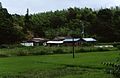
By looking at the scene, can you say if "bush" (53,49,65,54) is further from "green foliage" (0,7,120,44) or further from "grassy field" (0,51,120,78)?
"green foliage" (0,7,120,44)

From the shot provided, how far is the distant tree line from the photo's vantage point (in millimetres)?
81875

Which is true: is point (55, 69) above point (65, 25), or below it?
below

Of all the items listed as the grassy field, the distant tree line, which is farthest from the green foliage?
the grassy field

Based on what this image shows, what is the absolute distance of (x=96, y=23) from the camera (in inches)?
3848

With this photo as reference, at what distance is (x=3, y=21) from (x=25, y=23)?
19.6 meters

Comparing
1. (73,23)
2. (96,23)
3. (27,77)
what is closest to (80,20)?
(73,23)

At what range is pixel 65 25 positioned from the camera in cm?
10769

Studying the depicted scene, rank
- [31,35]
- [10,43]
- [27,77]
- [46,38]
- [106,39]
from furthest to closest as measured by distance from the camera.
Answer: [46,38] < [31,35] < [106,39] < [10,43] < [27,77]

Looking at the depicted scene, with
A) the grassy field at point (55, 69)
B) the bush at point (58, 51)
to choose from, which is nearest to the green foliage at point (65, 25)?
the bush at point (58, 51)

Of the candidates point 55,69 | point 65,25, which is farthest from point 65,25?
point 55,69

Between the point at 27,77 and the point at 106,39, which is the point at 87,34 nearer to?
the point at 106,39

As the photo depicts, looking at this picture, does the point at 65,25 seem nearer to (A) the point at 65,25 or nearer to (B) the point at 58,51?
(A) the point at 65,25

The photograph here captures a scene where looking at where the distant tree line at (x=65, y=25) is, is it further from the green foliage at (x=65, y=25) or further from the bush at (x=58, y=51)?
the bush at (x=58, y=51)

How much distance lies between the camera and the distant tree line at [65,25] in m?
81.9
